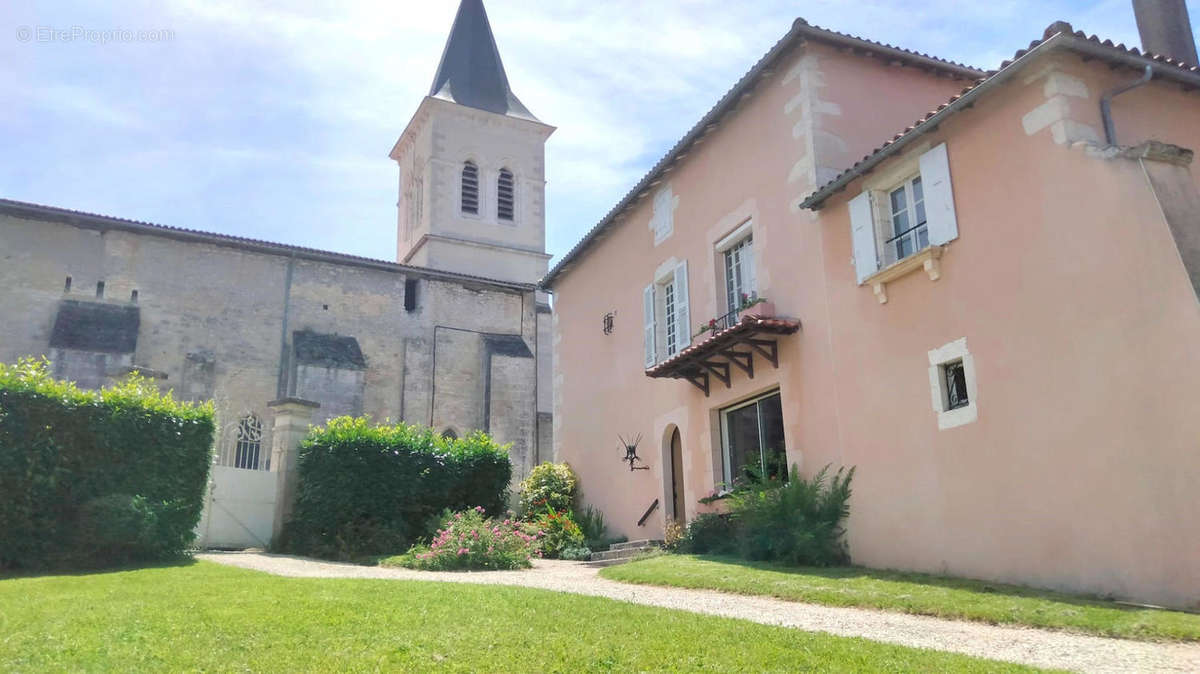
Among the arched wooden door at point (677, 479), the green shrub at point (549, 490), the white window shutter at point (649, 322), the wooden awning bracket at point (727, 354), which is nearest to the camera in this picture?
the wooden awning bracket at point (727, 354)

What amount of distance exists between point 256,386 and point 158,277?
356 cm

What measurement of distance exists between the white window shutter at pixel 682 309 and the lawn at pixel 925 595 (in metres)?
4.08

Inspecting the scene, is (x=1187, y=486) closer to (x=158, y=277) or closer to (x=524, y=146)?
(x=158, y=277)

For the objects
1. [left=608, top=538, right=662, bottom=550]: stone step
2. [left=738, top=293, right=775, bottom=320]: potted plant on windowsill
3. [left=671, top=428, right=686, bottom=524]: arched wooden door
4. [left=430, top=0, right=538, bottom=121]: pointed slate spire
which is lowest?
[left=608, top=538, right=662, bottom=550]: stone step

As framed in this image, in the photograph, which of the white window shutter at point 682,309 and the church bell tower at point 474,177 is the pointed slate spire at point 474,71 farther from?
the white window shutter at point 682,309

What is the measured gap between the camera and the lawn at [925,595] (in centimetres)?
559

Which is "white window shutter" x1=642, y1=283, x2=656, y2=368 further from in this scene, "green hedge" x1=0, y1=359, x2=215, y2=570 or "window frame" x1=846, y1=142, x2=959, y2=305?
"green hedge" x1=0, y1=359, x2=215, y2=570

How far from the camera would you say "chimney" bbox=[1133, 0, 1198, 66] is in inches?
407

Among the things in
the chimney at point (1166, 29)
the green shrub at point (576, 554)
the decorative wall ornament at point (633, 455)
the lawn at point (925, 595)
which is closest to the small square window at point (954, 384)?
the lawn at point (925, 595)

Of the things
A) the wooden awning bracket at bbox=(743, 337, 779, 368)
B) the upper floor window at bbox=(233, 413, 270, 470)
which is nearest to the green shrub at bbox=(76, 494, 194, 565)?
the wooden awning bracket at bbox=(743, 337, 779, 368)

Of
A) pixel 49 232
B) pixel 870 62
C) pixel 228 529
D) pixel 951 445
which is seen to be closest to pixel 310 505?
pixel 228 529

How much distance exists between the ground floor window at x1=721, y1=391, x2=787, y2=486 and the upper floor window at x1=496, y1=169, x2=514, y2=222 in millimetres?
22165

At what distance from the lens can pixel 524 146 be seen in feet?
111

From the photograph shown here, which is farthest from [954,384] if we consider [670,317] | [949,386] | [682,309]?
[670,317]
